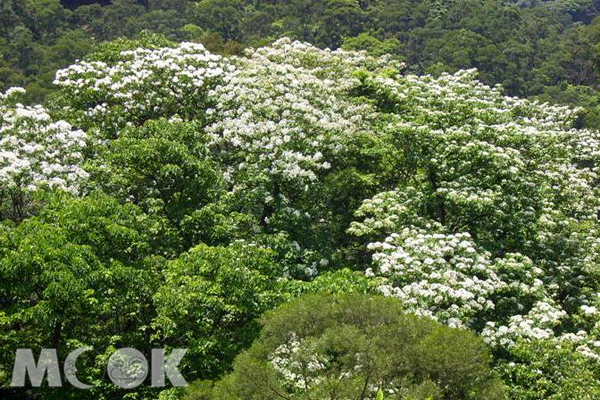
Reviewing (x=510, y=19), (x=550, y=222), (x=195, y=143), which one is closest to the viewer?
(x=550, y=222)

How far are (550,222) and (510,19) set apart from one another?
84063 millimetres

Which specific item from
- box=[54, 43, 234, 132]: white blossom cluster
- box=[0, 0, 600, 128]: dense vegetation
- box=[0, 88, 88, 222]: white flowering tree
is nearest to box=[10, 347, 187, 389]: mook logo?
box=[0, 88, 88, 222]: white flowering tree

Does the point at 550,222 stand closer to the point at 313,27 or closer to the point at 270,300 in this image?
the point at 270,300

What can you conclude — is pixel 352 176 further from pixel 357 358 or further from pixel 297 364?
pixel 357 358

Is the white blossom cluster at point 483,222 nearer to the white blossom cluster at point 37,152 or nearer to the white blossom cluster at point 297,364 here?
the white blossom cluster at point 297,364

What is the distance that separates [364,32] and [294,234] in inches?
2837

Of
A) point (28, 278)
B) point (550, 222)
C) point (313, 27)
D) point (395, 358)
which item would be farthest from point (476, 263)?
point (313, 27)

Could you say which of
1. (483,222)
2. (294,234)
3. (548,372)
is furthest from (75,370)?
(483,222)

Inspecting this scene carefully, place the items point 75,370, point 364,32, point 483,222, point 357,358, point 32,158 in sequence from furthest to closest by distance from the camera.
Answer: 1. point 364,32
2. point 483,222
3. point 32,158
4. point 75,370
5. point 357,358

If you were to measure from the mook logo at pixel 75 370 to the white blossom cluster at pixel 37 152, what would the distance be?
512 centimetres

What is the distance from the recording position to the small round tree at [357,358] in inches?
427

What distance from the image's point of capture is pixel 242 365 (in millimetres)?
11188

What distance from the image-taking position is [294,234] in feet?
65.3

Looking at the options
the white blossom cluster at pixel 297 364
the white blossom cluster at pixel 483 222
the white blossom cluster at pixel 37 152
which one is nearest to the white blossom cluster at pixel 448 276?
the white blossom cluster at pixel 483 222
